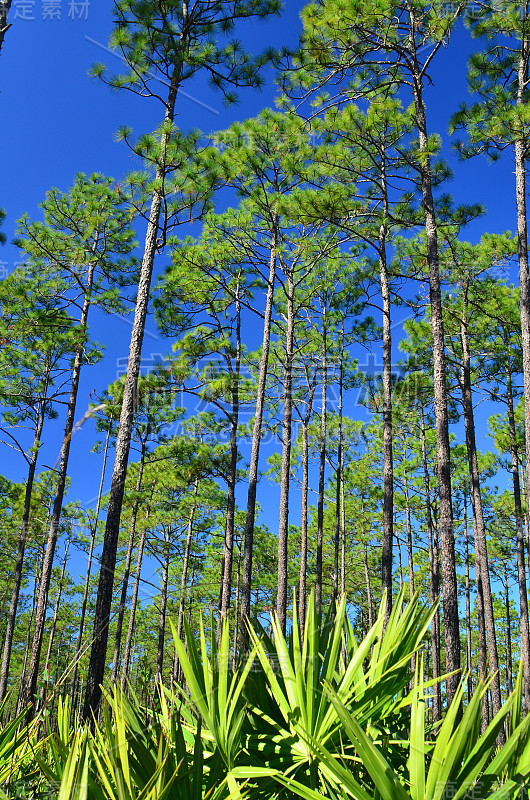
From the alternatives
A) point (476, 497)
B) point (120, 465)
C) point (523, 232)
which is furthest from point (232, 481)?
point (523, 232)

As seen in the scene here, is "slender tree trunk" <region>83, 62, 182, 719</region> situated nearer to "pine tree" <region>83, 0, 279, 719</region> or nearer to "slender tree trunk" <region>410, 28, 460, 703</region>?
"pine tree" <region>83, 0, 279, 719</region>

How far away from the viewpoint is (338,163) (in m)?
8.52

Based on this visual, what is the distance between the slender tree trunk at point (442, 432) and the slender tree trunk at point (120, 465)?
12.7 ft

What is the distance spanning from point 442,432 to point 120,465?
4383mm

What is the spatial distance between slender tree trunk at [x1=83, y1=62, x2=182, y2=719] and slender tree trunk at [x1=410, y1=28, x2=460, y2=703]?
12.7ft

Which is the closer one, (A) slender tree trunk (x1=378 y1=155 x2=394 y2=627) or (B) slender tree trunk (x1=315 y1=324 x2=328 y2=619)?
(A) slender tree trunk (x1=378 y1=155 x2=394 y2=627)

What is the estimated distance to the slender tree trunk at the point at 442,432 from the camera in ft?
20.9

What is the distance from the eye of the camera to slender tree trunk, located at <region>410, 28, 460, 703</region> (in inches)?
250

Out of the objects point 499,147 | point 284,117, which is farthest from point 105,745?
point 499,147

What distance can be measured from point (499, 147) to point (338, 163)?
320 centimetres

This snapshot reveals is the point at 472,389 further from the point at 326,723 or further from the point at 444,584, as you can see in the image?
the point at 326,723

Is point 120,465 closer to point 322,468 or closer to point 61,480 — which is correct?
point 61,480

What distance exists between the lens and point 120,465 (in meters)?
6.41

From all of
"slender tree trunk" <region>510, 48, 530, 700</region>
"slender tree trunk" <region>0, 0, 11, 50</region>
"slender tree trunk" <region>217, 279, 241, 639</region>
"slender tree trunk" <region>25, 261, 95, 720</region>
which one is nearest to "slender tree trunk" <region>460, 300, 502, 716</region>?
"slender tree trunk" <region>510, 48, 530, 700</region>
